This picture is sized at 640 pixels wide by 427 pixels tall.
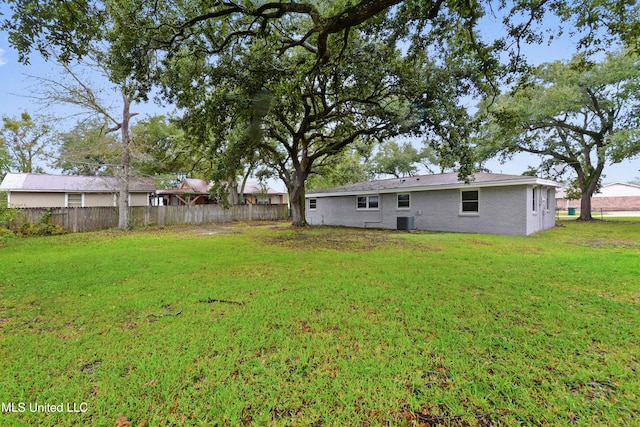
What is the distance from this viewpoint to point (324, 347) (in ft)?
9.59

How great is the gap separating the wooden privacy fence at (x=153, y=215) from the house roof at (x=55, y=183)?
71.4 inches

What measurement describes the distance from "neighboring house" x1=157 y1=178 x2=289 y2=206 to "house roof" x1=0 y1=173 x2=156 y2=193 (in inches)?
210

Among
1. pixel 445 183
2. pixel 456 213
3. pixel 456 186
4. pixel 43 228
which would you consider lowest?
pixel 43 228

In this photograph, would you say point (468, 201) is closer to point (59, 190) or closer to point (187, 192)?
point (187, 192)

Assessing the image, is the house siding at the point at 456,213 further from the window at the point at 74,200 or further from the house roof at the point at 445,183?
the window at the point at 74,200

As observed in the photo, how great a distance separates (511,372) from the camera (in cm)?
248

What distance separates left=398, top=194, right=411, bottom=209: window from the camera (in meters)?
15.9

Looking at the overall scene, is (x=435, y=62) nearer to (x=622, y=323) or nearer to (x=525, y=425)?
(x=622, y=323)

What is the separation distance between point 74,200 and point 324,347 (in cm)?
2433

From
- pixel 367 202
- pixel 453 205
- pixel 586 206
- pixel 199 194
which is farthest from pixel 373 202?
pixel 199 194

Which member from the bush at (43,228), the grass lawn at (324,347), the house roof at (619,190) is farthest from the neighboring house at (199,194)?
the house roof at (619,190)

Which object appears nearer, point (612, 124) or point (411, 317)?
point (411, 317)

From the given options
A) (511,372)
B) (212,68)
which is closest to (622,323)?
(511,372)

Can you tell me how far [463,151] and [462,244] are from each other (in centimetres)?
330
